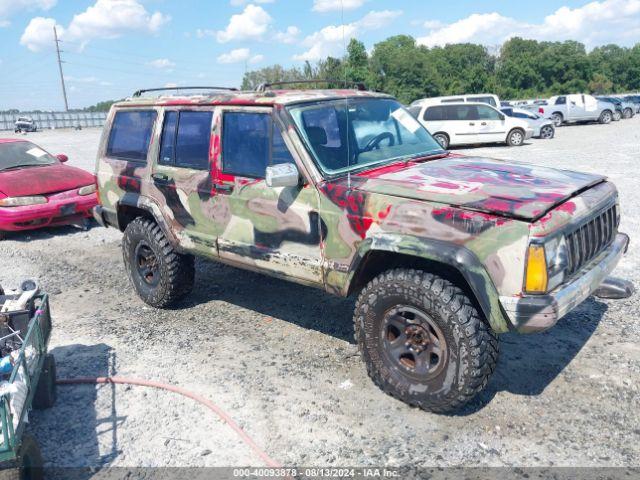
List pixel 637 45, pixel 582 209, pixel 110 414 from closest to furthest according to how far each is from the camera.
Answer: pixel 582 209 → pixel 110 414 → pixel 637 45

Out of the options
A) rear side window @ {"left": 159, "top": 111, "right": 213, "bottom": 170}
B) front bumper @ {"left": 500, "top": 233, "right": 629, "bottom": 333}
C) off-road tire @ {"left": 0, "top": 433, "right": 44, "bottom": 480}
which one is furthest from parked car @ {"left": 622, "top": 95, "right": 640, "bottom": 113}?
off-road tire @ {"left": 0, "top": 433, "right": 44, "bottom": 480}

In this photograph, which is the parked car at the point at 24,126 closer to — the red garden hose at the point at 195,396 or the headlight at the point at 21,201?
the headlight at the point at 21,201

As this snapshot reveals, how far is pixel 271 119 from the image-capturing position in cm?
423

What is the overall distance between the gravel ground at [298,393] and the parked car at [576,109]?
23985 millimetres

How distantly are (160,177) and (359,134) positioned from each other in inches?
73.9

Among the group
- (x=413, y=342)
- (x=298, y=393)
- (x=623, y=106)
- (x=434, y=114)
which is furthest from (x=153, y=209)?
(x=623, y=106)

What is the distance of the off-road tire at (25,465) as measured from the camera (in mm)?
2775

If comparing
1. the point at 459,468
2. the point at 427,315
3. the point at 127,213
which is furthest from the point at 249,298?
the point at 459,468

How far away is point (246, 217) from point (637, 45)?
10695cm

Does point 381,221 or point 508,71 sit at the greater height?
point 508,71

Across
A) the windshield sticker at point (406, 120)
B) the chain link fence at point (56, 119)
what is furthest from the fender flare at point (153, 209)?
the chain link fence at point (56, 119)

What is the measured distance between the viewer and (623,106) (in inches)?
1228

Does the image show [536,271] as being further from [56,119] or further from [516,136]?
[56,119]

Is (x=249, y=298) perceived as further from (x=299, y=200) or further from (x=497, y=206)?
(x=497, y=206)
